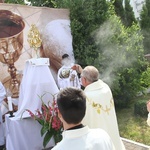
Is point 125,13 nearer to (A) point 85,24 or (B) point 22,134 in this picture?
(A) point 85,24

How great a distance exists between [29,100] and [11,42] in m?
1.77

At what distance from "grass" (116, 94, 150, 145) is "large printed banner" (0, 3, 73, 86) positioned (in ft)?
7.56

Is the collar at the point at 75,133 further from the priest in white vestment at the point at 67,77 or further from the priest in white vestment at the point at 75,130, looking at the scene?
the priest in white vestment at the point at 67,77

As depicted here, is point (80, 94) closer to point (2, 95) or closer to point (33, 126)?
point (33, 126)

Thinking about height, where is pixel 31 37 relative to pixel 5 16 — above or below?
below

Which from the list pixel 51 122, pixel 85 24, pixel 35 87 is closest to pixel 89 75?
pixel 51 122

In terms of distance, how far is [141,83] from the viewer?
7.74 m

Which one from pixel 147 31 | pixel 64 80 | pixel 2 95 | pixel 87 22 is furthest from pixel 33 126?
pixel 147 31

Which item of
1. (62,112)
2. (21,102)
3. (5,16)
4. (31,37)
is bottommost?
(21,102)

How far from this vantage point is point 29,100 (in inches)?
176

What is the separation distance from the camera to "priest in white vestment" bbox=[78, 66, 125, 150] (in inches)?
121

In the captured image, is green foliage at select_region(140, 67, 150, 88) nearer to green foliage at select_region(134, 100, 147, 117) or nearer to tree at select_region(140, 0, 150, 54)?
green foliage at select_region(134, 100, 147, 117)

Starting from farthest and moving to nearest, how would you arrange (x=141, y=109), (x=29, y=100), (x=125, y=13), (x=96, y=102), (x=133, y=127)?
(x=125, y=13) → (x=141, y=109) → (x=133, y=127) → (x=29, y=100) → (x=96, y=102)

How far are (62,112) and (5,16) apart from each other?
4500 millimetres
